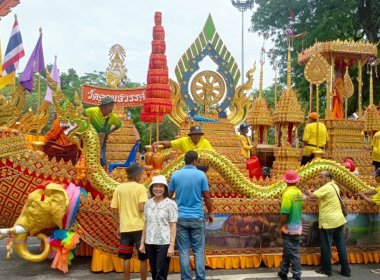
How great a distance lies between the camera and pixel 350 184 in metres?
5.47

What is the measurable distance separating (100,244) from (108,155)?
3516mm

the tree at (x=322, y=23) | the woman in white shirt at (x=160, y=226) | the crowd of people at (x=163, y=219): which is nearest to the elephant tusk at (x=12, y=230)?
the crowd of people at (x=163, y=219)

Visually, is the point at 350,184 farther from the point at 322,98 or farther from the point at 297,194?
the point at 322,98

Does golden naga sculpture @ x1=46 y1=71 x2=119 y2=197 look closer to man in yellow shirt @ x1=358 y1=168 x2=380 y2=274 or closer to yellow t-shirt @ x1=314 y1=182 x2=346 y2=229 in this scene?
yellow t-shirt @ x1=314 y1=182 x2=346 y2=229

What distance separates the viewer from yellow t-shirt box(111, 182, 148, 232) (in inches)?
153

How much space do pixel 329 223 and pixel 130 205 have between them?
102 inches

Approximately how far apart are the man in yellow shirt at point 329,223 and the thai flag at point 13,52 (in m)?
8.00

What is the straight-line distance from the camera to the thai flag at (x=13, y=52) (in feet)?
30.3

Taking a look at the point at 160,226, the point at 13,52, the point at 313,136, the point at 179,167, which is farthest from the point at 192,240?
the point at 13,52

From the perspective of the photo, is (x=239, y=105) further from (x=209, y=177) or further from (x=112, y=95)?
(x=112, y=95)

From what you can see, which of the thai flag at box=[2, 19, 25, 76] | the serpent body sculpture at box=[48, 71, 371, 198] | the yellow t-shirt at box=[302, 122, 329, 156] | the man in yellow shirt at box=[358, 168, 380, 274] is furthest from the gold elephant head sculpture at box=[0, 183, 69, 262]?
the thai flag at box=[2, 19, 25, 76]

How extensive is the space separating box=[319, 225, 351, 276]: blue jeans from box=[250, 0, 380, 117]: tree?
11303 mm

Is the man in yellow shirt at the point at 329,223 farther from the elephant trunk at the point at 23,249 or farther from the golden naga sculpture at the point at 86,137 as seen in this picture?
the elephant trunk at the point at 23,249

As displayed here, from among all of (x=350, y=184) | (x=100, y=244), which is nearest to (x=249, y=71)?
(x=350, y=184)
